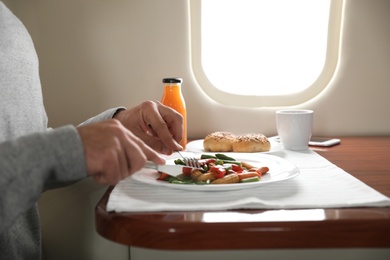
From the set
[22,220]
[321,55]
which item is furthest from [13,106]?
[321,55]

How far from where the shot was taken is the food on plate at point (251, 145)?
3.84 feet

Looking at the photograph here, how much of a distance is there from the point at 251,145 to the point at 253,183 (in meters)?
0.43

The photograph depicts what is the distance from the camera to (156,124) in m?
0.98

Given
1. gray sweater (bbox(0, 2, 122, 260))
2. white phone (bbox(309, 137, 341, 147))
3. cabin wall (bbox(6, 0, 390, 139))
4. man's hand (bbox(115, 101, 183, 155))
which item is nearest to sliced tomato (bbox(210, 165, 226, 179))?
man's hand (bbox(115, 101, 183, 155))

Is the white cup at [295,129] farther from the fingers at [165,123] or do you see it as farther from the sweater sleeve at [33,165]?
the sweater sleeve at [33,165]

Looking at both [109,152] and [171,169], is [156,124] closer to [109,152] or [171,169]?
[171,169]

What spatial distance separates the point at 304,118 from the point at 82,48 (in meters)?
0.81

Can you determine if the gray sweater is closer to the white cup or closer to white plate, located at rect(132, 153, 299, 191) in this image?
white plate, located at rect(132, 153, 299, 191)

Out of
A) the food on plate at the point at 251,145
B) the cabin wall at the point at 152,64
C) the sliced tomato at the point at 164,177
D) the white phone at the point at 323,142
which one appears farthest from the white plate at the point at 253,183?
the cabin wall at the point at 152,64

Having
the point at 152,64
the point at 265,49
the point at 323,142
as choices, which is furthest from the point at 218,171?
the point at 265,49

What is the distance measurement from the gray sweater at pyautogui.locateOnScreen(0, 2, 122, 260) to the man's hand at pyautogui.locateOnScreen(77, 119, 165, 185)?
17 mm

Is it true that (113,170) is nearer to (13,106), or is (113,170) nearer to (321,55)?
(13,106)

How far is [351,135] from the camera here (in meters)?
1.51

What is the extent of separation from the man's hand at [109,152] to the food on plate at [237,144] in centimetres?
54
